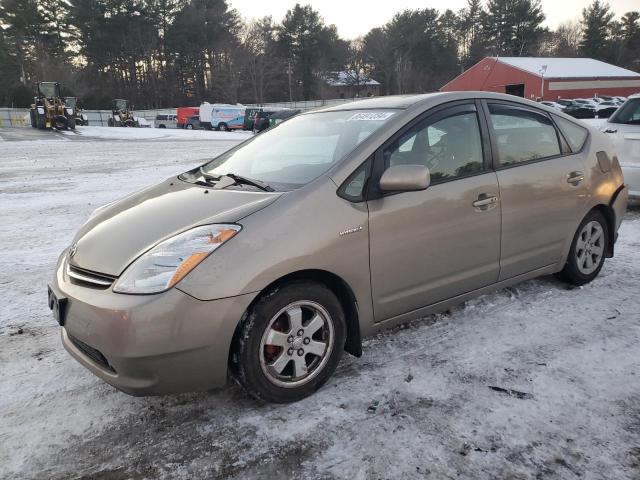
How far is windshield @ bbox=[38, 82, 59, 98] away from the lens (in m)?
33.8

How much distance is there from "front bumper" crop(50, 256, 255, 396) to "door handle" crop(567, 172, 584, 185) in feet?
9.11

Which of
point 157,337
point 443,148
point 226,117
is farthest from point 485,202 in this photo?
point 226,117

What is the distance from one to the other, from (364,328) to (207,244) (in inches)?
41.1

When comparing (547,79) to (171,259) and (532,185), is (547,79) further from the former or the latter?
(171,259)

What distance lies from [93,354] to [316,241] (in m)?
1.24

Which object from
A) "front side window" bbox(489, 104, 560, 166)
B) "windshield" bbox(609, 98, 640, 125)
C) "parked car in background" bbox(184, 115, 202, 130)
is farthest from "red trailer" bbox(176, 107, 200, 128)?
"front side window" bbox(489, 104, 560, 166)

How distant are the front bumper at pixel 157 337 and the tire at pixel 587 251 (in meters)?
2.92

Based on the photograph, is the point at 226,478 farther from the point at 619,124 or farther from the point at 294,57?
the point at 294,57

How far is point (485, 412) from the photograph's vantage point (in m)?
2.57

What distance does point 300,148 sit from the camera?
341 cm

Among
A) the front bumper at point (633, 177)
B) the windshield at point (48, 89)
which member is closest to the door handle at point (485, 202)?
the front bumper at point (633, 177)

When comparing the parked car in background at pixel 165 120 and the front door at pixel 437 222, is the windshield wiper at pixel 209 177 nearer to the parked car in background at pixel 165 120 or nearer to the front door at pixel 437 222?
the front door at pixel 437 222

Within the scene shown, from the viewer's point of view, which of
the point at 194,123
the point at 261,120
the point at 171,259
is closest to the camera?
the point at 171,259

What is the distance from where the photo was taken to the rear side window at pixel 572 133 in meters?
4.03
